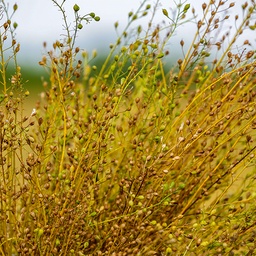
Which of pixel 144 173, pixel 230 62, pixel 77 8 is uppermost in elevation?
pixel 77 8

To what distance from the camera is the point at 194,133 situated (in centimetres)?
220

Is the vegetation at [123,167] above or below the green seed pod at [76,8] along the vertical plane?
below

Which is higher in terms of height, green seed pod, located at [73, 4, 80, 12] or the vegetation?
green seed pod, located at [73, 4, 80, 12]

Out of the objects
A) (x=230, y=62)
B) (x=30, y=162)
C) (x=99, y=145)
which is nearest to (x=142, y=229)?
(x=99, y=145)

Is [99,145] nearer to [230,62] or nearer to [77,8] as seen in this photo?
[77,8]

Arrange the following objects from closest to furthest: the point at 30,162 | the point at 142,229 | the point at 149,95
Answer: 1. the point at 30,162
2. the point at 142,229
3. the point at 149,95

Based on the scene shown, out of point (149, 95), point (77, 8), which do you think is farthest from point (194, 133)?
point (77, 8)

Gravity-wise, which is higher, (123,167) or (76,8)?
(76,8)

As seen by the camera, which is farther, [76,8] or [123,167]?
[123,167]

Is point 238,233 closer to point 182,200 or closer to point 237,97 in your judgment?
point 182,200

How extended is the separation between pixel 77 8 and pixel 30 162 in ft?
1.83

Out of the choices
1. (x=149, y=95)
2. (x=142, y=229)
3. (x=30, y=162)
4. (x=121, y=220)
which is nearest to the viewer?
(x=30, y=162)

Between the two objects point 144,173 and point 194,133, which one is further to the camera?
point 194,133

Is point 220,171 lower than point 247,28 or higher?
lower
